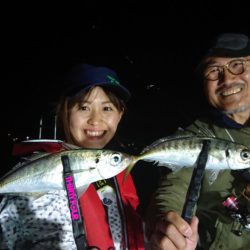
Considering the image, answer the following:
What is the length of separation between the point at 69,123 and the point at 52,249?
112 centimetres

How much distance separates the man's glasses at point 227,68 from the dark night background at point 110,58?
1.71 m

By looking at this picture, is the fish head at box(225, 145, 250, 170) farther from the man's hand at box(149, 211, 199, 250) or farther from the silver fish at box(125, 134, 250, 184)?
the man's hand at box(149, 211, 199, 250)

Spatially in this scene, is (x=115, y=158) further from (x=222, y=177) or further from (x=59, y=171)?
(x=222, y=177)

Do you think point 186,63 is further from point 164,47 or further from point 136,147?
point 136,147

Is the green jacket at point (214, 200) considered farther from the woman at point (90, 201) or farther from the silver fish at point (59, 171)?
the silver fish at point (59, 171)

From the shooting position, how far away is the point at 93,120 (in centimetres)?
272

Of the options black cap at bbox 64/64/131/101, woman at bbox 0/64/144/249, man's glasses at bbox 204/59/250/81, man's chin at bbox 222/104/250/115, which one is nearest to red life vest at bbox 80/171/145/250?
woman at bbox 0/64/144/249

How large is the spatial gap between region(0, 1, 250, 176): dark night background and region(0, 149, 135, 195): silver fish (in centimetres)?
292

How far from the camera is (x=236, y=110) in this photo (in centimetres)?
296

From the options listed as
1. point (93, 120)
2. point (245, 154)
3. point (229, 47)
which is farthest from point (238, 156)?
point (229, 47)

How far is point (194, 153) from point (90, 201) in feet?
3.58

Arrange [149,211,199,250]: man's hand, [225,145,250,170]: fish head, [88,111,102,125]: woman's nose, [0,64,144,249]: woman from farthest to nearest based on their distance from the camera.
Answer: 1. [88,111,102,125]: woman's nose
2. [0,64,144,249]: woman
3. [225,145,250,170]: fish head
4. [149,211,199,250]: man's hand

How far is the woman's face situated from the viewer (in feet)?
9.04

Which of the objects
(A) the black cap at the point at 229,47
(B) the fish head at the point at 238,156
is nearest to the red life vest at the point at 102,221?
(B) the fish head at the point at 238,156
